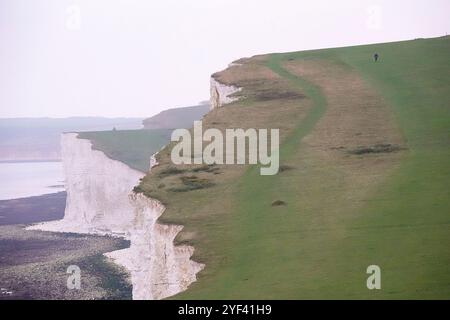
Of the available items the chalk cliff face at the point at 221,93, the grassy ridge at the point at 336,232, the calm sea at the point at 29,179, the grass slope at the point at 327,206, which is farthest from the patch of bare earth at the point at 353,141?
the calm sea at the point at 29,179

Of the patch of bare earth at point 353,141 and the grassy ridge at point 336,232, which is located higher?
the patch of bare earth at point 353,141

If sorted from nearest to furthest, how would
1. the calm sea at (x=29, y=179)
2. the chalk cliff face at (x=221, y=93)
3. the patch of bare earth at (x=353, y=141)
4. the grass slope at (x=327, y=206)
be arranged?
the grass slope at (x=327, y=206)
the patch of bare earth at (x=353, y=141)
the chalk cliff face at (x=221, y=93)
the calm sea at (x=29, y=179)

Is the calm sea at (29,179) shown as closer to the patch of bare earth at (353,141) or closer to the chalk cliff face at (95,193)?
the chalk cliff face at (95,193)

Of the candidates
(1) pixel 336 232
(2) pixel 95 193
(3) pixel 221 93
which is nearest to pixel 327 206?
(1) pixel 336 232

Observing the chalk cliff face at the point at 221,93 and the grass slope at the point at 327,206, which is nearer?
the grass slope at the point at 327,206

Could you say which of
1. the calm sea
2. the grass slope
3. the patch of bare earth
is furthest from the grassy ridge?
the calm sea

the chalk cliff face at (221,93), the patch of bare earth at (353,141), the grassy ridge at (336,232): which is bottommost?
the grassy ridge at (336,232)

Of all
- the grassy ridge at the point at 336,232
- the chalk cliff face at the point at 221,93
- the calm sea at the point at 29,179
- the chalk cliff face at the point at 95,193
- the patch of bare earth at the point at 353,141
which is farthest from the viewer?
the calm sea at the point at 29,179

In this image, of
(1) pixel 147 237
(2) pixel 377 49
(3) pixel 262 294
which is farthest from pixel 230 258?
(2) pixel 377 49
